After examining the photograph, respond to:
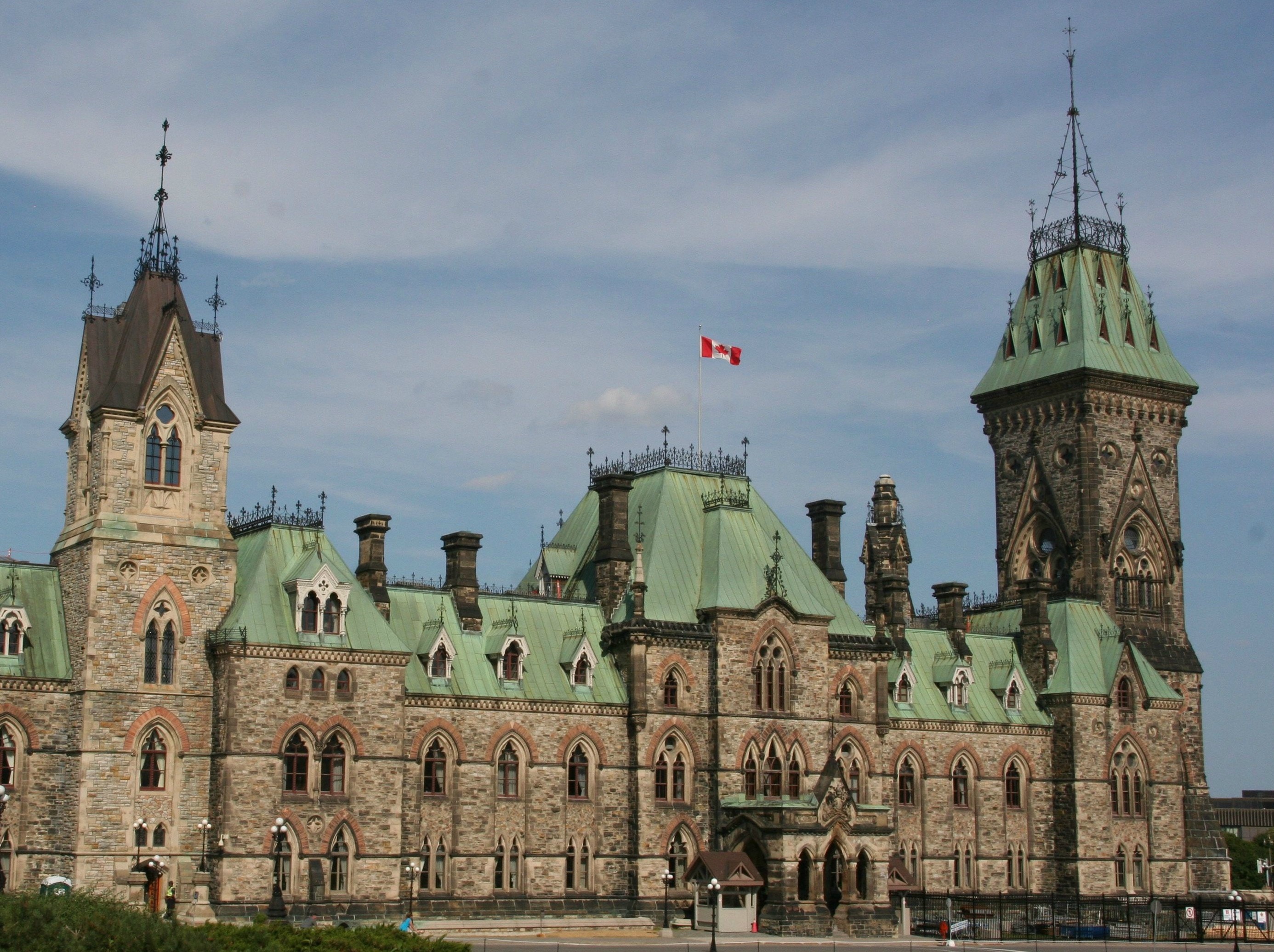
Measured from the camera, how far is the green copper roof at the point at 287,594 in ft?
202

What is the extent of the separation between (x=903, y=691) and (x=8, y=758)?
3842 centimetres

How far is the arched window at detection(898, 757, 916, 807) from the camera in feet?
258

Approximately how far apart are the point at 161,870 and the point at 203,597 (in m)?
9.07

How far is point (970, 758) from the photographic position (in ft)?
266

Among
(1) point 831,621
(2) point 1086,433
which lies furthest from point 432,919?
(2) point 1086,433

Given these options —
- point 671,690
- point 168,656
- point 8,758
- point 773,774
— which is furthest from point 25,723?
point 773,774

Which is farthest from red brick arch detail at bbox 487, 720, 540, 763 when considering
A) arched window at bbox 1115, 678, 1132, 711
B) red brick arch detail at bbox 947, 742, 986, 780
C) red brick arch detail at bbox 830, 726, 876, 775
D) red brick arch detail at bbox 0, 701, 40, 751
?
arched window at bbox 1115, 678, 1132, 711

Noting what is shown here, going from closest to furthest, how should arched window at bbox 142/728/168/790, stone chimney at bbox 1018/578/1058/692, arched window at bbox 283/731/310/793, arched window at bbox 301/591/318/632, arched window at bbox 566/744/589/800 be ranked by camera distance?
arched window at bbox 142/728/168/790, arched window at bbox 283/731/310/793, arched window at bbox 301/591/318/632, arched window at bbox 566/744/589/800, stone chimney at bbox 1018/578/1058/692

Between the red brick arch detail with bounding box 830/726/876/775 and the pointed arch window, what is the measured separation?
14.6 metres

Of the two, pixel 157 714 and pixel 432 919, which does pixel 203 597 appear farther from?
pixel 432 919

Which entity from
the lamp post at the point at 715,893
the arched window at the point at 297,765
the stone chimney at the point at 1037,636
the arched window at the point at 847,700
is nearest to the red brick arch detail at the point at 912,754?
the arched window at the point at 847,700

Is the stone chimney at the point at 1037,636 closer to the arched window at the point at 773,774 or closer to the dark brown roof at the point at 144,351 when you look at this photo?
the arched window at the point at 773,774

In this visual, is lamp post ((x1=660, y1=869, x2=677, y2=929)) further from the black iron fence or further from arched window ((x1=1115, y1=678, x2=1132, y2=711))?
arched window ((x1=1115, y1=678, x2=1132, y2=711))

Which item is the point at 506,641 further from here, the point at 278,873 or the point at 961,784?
the point at 961,784
